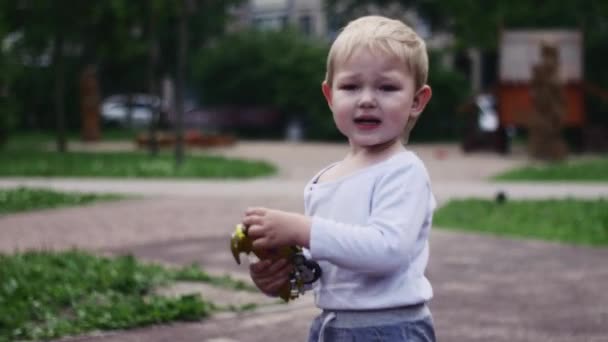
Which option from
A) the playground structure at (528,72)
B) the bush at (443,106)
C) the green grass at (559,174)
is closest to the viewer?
the green grass at (559,174)

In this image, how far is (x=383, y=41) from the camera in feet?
9.18

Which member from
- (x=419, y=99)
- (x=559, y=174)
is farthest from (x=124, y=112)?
(x=419, y=99)

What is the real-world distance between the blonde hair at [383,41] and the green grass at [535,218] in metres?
7.64

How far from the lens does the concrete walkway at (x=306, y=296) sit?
6.07m

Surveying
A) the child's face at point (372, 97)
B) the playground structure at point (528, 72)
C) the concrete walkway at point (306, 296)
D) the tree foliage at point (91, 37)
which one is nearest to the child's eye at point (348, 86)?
the child's face at point (372, 97)

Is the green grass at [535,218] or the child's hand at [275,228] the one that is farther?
the green grass at [535,218]

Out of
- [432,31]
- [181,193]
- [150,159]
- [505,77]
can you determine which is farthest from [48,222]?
[432,31]

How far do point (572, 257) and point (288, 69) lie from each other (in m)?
29.2

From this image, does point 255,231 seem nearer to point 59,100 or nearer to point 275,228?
point 275,228

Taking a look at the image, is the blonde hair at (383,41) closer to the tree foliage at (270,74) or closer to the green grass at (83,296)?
the green grass at (83,296)

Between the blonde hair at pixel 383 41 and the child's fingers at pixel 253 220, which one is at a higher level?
the blonde hair at pixel 383 41

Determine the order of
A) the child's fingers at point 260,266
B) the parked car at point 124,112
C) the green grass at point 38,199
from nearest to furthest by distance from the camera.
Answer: the child's fingers at point 260,266, the green grass at point 38,199, the parked car at point 124,112

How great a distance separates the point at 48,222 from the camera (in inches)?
459

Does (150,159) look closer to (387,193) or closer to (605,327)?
(605,327)
